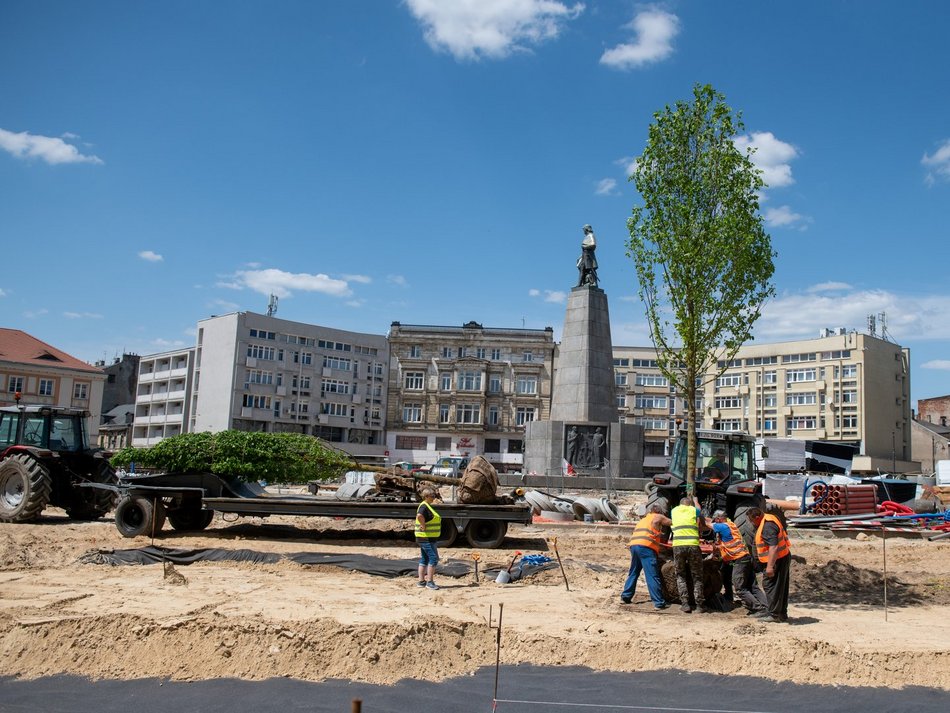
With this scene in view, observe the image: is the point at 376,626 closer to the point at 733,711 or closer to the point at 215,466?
the point at 733,711

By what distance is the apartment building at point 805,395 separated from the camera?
69562mm

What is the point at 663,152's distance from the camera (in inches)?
547

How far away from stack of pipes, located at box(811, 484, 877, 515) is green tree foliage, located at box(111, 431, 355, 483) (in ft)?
54.3

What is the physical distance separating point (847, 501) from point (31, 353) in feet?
169

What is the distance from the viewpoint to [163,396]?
70.9m

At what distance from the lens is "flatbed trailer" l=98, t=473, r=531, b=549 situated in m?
15.1

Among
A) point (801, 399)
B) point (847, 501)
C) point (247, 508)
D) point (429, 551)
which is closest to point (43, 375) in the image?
point (247, 508)

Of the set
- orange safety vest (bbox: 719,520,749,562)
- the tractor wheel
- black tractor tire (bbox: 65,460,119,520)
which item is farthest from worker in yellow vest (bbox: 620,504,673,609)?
black tractor tire (bbox: 65,460,119,520)

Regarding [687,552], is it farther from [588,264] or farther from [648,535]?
[588,264]

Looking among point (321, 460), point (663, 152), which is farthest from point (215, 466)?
point (663, 152)

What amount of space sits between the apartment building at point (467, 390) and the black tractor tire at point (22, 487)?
50620mm

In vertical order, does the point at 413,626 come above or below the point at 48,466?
below

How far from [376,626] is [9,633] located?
3.71m

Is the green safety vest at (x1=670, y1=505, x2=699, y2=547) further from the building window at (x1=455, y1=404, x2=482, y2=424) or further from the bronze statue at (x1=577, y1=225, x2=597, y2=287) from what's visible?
the building window at (x1=455, y1=404, x2=482, y2=424)
